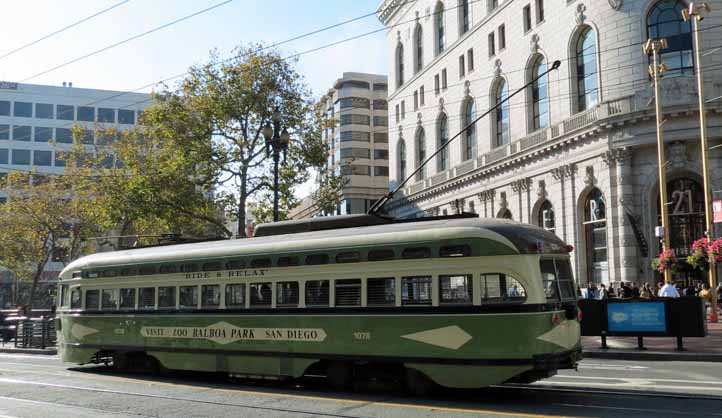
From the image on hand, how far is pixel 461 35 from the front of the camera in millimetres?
53188

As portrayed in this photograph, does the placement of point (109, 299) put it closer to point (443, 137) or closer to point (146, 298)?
point (146, 298)

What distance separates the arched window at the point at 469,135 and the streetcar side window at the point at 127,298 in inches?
1471

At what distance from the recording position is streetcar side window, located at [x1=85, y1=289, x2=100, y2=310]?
16.9m

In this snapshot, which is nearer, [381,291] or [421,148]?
[381,291]

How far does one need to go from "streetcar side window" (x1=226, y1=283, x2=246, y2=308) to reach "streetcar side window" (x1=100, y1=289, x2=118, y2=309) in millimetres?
3781

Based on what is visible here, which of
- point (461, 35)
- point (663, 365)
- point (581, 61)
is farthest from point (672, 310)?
point (461, 35)

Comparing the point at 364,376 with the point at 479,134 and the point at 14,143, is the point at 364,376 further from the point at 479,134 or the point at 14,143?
the point at 14,143

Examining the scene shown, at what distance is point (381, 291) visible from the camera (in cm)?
1192

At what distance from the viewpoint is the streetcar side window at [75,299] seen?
57.0ft

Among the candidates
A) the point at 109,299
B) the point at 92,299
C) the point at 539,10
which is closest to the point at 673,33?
the point at 539,10

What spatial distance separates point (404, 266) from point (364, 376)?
2.07 metres

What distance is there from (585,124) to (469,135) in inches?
612

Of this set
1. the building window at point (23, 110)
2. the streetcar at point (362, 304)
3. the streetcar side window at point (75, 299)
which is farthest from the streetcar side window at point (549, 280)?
the building window at point (23, 110)

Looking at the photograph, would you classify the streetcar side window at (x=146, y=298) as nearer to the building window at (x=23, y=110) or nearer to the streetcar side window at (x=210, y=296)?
the streetcar side window at (x=210, y=296)
